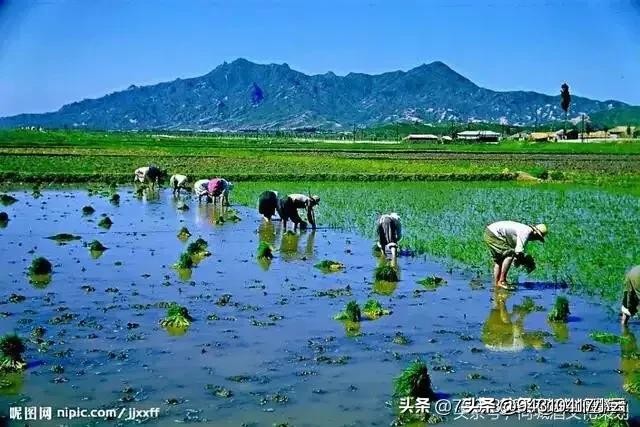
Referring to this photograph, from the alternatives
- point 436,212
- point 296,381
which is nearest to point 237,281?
point 296,381

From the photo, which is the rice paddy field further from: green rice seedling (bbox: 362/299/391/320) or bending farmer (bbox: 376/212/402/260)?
bending farmer (bbox: 376/212/402/260)

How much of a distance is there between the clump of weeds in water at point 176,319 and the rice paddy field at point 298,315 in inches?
0.7

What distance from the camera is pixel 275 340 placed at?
28.0ft

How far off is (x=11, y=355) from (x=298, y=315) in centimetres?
362

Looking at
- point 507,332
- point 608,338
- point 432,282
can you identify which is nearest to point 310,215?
point 432,282

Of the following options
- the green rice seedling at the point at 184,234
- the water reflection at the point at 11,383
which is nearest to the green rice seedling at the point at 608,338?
the water reflection at the point at 11,383

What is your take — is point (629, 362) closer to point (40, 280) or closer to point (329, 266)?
point (329, 266)

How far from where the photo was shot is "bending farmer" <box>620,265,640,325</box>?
859 cm

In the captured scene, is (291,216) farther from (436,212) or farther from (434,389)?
(434,389)

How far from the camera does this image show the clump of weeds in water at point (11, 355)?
288 inches

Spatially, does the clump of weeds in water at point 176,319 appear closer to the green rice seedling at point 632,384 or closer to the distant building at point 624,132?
the green rice seedling at point 632,384

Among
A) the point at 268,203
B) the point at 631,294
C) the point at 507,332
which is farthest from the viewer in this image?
the point at 268,203

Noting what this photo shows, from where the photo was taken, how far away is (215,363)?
7.66 m

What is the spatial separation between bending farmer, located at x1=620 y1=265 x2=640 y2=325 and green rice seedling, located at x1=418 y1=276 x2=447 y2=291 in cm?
305
